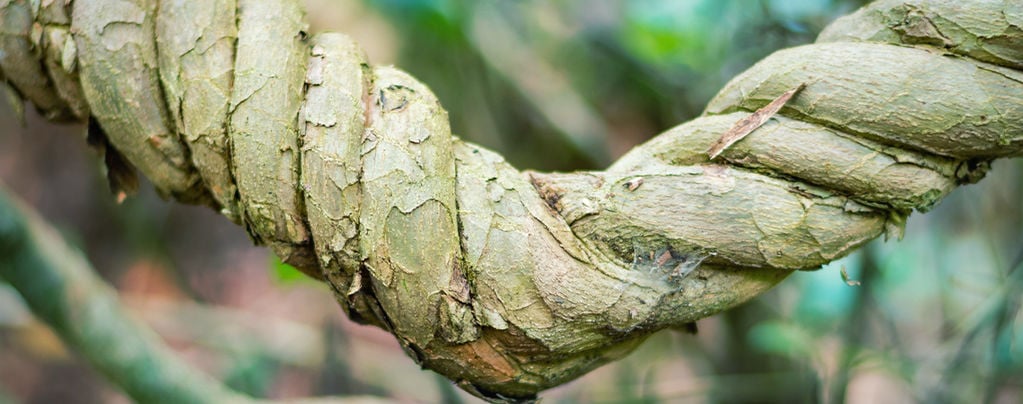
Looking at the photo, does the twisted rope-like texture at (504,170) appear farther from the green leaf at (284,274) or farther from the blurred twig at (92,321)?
the green leaf at (284,274)

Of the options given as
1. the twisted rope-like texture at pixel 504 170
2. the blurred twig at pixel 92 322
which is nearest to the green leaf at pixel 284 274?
the blurred twig at pixel 92 322

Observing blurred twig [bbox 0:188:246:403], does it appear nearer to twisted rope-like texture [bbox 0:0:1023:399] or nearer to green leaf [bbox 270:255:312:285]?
green leaf [bbox 270:255:312:285]

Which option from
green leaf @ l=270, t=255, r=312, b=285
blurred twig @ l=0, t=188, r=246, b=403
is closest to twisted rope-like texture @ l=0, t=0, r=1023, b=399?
blurred twig @ l=0, t=188, r=246, b=403

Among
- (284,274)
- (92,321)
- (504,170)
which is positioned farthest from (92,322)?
(504,170)

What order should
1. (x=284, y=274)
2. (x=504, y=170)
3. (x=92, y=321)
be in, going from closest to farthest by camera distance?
(x=504, y=170) → (x=92, y=321) → (x=284, y=274)

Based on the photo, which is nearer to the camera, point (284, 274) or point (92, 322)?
point (92, 322)

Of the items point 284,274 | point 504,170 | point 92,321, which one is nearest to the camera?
point 504,170

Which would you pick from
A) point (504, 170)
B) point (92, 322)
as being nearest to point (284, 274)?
point (92, 322)

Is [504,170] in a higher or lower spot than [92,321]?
higher

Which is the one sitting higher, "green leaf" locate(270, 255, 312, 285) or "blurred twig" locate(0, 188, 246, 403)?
"blurred twig" locate(0, 188, 246, 403)

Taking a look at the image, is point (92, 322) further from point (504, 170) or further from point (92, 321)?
point (504, 170)
